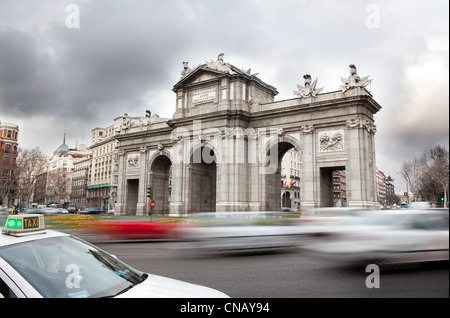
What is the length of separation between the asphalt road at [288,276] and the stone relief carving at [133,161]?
31.7 meters

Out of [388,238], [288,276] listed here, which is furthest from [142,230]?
[388,238]

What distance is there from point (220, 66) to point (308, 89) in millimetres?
9386

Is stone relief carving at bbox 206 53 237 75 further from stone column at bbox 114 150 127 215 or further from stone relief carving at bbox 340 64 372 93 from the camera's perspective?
stone column at bbox 114 150 127 215

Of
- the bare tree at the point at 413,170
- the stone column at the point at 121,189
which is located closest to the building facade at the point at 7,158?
the stone column at the point at 121,189

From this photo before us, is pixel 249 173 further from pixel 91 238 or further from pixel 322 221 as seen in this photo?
pixel 322 221

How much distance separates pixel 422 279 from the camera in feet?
19.0

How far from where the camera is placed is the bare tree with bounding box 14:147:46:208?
55625 mm

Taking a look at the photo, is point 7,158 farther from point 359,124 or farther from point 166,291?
point 166,291

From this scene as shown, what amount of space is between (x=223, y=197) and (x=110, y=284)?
92.5 ft

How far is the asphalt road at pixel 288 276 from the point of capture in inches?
221

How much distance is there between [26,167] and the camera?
5716 centimetres

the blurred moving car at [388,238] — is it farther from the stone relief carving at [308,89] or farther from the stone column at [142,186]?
the stone column at [142,186]

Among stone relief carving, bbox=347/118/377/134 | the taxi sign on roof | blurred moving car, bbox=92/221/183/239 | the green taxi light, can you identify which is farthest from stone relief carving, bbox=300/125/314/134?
the green taxi light

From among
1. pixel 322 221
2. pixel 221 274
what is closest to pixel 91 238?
pixel 221 274
